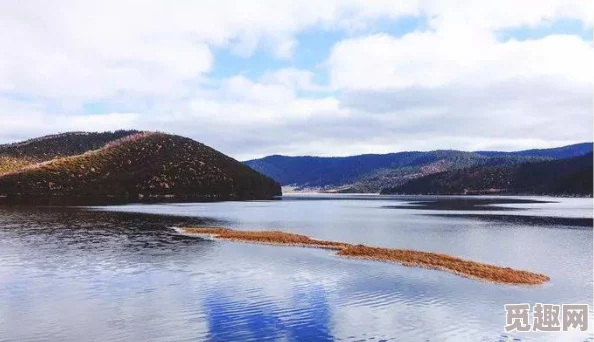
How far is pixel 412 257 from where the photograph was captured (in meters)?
59.1

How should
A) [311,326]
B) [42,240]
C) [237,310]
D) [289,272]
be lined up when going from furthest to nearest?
[42,240] → [289,272] → [237,310] → [311,326]

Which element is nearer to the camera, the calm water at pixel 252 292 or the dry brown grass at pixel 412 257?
the calm water at pixel 252 292

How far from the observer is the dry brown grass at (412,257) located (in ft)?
157

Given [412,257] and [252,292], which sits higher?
[412,257]

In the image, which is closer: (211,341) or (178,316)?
(211,341)

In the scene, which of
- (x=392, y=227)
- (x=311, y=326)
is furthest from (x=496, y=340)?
(x=392, y=227)

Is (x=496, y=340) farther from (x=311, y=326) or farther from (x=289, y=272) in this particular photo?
(x=289, y=272)

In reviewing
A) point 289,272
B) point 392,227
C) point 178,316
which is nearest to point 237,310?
point 178,316

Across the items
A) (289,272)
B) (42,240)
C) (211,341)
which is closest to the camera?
(211,341)

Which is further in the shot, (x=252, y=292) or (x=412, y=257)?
(x=412, y=257)

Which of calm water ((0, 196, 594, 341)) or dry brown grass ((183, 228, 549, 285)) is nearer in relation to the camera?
calm water ((0, 196, 594, 341))

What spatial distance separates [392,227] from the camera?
104 meters

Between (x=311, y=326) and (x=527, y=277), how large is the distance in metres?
25.8

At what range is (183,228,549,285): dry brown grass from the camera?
4784 centimetres
